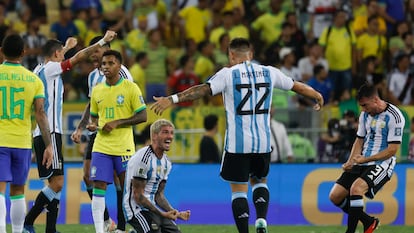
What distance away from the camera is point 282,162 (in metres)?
20.1

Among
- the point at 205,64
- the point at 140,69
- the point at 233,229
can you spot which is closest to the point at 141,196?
the point at 233,229

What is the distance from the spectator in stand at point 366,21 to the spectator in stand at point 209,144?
5.14 metres

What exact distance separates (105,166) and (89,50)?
142cm

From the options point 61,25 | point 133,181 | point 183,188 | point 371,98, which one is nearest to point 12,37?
point 133,181

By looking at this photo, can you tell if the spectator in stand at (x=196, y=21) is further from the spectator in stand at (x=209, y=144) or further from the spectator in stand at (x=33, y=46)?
the spectator in stand at (x=209, y=144)

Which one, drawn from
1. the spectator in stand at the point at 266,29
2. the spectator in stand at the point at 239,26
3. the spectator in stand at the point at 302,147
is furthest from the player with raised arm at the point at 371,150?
the spectator in stand at the point at 266,29

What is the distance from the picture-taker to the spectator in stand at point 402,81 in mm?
23859

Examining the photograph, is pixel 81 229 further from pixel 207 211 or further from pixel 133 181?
pixel 133 181

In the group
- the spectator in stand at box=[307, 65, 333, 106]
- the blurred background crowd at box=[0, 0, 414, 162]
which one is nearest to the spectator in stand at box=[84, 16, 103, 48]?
the blurred background crowd at box=[0, 0, 414, 162]

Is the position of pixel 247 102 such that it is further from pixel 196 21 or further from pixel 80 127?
pixel 196 21

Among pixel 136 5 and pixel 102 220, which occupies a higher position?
pixel 136 5

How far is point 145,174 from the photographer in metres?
13.4

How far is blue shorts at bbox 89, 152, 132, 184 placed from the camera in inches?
591

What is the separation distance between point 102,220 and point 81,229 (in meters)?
2.63
